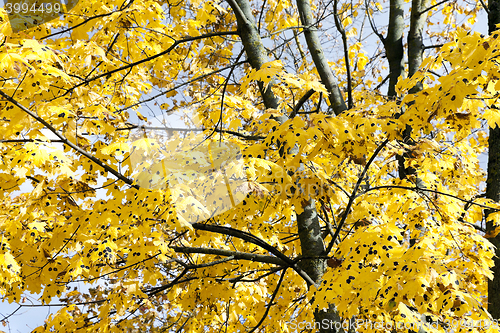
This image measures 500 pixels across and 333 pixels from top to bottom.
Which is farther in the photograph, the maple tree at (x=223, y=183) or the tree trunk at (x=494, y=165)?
the tree trunk at (x=494, y=165)

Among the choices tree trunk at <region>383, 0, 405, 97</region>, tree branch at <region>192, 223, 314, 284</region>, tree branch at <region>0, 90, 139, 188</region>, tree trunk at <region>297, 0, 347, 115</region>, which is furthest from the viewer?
tree trunk at <region>383, 0, 405, 97</region>

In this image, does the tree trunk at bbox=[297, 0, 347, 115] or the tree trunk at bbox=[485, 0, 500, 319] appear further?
the tree trunk at bbox=[297, 0, 347, 115]

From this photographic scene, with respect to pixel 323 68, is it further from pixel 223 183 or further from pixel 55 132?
pixel 55 132

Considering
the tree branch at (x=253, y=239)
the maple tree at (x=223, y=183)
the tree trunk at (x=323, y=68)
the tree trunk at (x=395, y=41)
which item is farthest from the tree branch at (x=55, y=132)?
the tree trunk at (x=395, y=41)

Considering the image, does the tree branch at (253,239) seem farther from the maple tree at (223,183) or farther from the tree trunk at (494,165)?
the tree trunk at (494,165)

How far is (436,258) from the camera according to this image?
2549 millimetres

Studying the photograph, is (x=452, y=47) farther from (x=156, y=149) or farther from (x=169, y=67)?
(x=169, y=67)

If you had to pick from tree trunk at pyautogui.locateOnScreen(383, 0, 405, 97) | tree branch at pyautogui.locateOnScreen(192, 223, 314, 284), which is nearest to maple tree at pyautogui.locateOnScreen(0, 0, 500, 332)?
tree branch at pyautogui.locateOnScreen(192, 223, 314, 284)

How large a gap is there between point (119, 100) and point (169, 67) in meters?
1.80

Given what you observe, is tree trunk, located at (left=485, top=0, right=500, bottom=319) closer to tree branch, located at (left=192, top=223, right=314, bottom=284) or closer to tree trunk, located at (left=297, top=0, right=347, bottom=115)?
tree trunk, located at (left=297, top=0, right=347, bottom=115)

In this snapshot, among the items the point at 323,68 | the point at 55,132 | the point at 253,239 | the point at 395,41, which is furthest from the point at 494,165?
the point at 55,132

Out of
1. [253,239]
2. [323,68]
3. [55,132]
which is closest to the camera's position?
[55,132]

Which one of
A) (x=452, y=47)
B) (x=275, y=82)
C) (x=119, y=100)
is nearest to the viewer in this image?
(x=452, y=47)

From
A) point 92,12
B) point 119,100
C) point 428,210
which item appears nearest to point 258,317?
A: point 428,210
